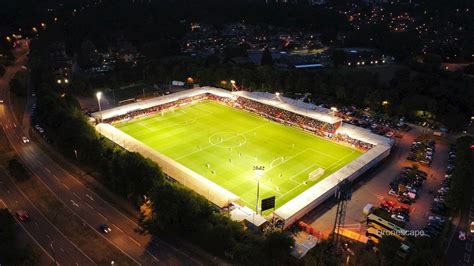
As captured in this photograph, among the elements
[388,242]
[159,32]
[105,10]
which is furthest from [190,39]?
[388,242]

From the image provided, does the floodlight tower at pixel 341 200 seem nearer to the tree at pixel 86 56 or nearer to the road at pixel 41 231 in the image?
the road at pixel 41 231

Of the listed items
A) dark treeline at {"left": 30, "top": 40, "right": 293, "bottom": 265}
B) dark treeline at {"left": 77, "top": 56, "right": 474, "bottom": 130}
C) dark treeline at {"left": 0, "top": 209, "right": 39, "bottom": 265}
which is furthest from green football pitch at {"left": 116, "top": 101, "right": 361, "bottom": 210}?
dark treeline at {"left": 0, "top": 209, "right": 39, "bottom": 265}

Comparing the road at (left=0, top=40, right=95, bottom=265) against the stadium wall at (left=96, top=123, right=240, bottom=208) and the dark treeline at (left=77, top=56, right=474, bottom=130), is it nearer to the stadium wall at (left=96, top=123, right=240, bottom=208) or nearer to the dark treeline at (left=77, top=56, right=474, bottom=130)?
the stadium wall at (left=96, top=123, right=240, bottom=208)

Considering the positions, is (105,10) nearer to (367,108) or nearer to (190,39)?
(190,39)

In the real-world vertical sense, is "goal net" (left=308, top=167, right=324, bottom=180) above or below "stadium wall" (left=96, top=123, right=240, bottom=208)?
below

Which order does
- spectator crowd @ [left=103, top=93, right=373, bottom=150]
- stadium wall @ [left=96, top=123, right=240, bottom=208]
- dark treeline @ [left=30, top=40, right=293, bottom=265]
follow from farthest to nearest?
spectator crowd @ [left=103, top=93, right=373, bottom=150] < stadium wall @ [left=96, top=123, right=240, bottom=208] < dark treeline @ [left=30, top=40, right=293, bottom=265]

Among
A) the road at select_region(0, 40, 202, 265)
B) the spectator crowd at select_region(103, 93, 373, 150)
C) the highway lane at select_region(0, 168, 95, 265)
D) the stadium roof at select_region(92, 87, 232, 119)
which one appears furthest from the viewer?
the stadium roof at select_region(92, 87, 232, 119)
